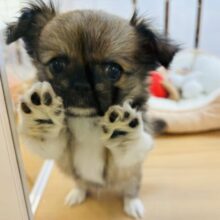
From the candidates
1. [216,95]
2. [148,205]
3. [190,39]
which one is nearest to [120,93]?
[148,205]

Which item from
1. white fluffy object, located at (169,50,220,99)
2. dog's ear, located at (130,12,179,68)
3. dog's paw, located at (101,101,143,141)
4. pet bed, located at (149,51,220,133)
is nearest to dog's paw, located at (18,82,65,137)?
dog's paw, located at (101,101,143,141)

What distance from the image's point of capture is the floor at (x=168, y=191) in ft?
3.63

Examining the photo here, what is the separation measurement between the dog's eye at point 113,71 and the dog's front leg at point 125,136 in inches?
2.5

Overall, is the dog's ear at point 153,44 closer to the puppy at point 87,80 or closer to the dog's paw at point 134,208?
the puppy at point 87,80

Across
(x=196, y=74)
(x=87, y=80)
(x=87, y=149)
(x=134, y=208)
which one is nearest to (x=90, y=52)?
(x=87, y=80)

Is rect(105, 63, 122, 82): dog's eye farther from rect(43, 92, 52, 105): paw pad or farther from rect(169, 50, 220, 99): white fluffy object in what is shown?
rect(169, 50, 220, 99): white fluffy object

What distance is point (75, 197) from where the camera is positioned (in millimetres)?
1157

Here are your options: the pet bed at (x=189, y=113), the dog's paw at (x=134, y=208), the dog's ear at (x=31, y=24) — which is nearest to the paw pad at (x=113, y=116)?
the dog's ear at (x=31, y=24)

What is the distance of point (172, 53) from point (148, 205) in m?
0.53

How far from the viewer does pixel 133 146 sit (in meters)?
0.87

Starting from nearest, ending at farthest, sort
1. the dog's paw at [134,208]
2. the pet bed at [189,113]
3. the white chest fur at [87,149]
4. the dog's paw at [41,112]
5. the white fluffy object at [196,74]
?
the dog's paw at [41,112], the white chest fur at [87,149], the dog's paw at [134,208], the pet bed at [189,113], the white fluffy object at [196,74]

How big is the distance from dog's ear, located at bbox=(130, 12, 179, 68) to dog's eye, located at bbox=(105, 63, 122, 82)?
0.29 feet

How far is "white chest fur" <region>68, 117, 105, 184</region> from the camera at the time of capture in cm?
89

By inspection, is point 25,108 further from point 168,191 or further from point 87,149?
point 168,191
